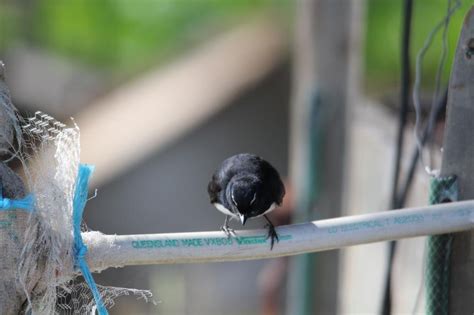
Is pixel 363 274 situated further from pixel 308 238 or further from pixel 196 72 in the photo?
pixel 196 72

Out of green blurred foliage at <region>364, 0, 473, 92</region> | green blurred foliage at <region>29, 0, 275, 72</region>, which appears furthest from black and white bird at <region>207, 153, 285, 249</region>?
green blurred foliage at <region>29, 0, 275, 72</region>

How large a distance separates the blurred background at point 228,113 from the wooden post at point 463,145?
736 mm

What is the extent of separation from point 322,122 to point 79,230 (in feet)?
13.1

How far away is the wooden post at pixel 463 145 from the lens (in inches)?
107

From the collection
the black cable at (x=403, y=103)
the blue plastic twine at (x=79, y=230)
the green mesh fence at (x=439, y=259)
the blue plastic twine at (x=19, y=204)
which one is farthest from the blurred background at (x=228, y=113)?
the blue plastic twine at (x=19, y=204)

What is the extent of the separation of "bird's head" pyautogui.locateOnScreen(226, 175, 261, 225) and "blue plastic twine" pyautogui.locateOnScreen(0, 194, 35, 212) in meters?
1.39

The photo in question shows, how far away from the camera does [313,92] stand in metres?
6.01

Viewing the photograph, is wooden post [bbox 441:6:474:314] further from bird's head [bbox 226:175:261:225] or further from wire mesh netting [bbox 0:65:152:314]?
wire mesh netting [bbox 0:65:152:314]

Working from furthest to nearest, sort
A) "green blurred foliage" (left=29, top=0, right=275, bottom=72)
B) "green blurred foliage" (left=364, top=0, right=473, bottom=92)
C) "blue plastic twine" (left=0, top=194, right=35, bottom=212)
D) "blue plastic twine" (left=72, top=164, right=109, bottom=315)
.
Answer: "green blurred foliage" (left=29, top=0, right=275, bottom=72)
"green blurred foliage" (left=364, top=0, right=473, bottom=92)
"blue plastic twine" (left=72, top=164, right=109, bottom=315)
"blue plastic twine" (left=0, top=194, right=35, bottom=212)

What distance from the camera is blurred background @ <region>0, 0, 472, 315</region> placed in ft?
19.3

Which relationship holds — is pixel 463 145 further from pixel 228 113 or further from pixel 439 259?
pixel 228 113

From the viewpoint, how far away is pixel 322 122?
20.1ft

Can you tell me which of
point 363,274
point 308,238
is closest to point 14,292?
point 308,238

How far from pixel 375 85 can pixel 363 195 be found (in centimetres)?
426
